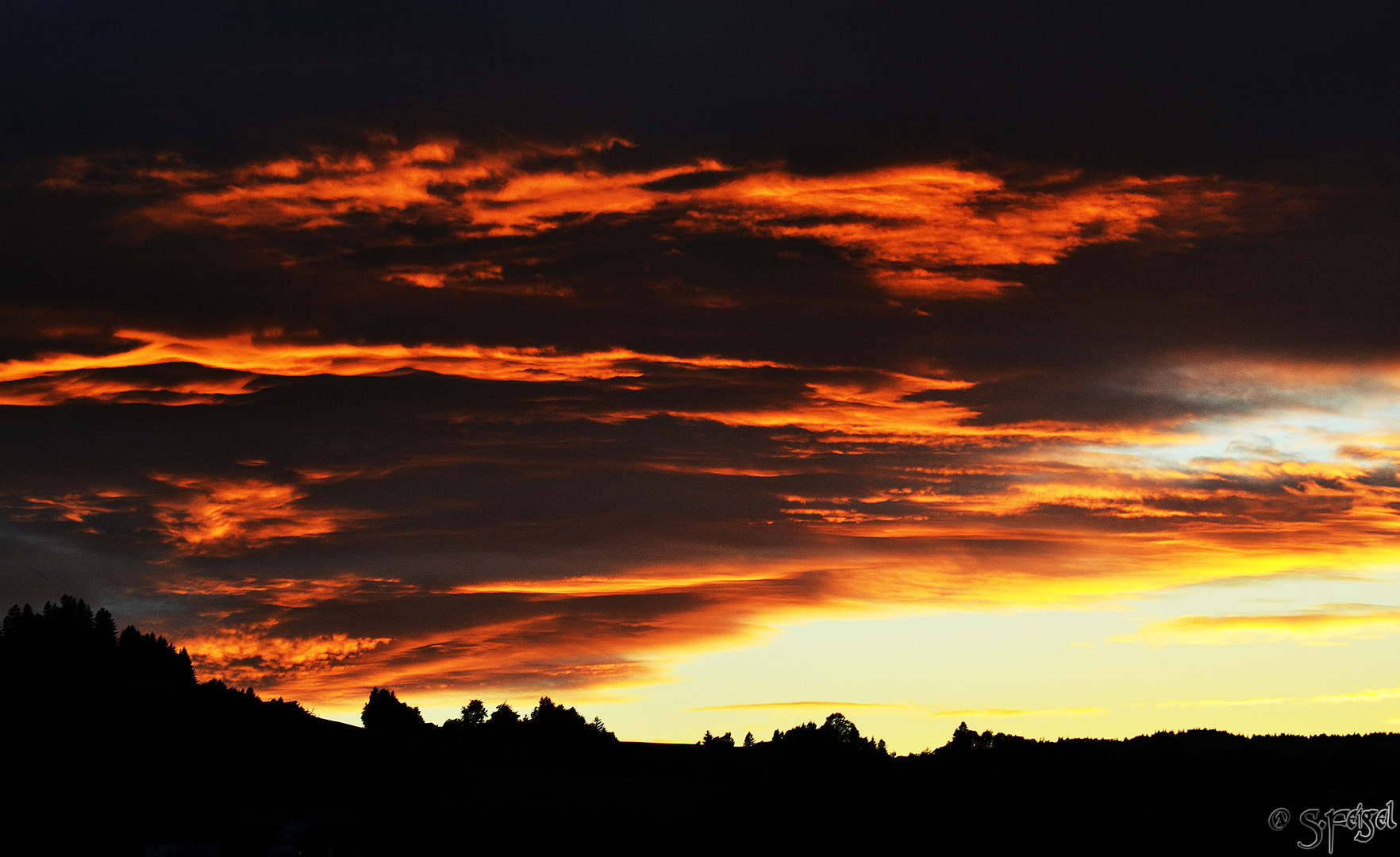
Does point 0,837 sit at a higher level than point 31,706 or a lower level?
lower

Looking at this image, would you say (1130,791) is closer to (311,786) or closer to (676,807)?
(676,807)

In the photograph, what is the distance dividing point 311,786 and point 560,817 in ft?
107

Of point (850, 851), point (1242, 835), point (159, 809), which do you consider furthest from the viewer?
point (850, 851)

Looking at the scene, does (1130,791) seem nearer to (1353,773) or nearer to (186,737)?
(1353,773)

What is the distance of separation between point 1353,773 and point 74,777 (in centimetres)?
17739

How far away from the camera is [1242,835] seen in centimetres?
18212

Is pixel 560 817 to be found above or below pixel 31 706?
below

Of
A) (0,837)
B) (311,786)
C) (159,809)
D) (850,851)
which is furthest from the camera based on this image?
(850,851)

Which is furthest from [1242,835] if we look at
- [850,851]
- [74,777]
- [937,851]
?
[74,777]

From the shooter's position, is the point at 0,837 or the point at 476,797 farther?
the point at 476,797

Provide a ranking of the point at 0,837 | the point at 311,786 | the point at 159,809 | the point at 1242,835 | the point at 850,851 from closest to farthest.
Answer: the point at 0,837
the point at 159,809
the point at 311,786
the point at 1242,835
the point at 850,851

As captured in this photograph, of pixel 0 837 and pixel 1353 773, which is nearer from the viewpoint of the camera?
pixel 0 837

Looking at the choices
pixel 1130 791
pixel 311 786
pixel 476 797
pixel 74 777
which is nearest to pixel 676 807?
pixel 476 797

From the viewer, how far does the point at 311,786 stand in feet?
558
